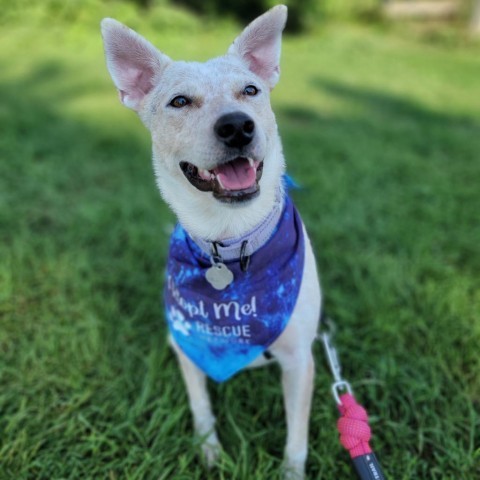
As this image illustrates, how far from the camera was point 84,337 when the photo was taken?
308 centimetres

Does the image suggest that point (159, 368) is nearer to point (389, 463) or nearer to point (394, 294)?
point (389, 463)

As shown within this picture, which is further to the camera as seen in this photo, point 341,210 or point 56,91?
point 56,91

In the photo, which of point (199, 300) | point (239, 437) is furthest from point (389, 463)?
point (199, 300)

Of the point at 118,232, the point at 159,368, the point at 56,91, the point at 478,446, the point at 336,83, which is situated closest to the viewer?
the point at 478,446

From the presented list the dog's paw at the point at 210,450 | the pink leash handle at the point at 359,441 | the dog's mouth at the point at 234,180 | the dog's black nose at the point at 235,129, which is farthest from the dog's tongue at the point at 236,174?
the dog's paw at the point at 210,450

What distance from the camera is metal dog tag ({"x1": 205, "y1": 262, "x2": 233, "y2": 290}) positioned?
7.03 feet

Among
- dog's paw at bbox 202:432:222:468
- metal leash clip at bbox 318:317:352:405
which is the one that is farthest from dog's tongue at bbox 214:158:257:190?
dog's paw at bbox 202:432:222:468

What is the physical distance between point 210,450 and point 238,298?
846 millimetres

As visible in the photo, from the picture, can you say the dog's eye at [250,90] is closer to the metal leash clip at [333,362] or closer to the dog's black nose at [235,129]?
the dog's black nose at [235,129]

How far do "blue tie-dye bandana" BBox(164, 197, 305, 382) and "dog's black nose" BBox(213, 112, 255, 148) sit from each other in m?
0.49

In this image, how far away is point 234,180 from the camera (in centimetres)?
201

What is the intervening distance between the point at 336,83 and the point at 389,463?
9529 millimetres

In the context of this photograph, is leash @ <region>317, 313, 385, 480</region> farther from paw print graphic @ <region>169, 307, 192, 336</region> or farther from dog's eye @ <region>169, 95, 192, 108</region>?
dog's eye @ <region>169, 95, 192, 108</region>

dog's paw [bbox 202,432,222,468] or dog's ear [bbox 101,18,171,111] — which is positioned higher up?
dog's ear [bbox 101,18,171,111]
